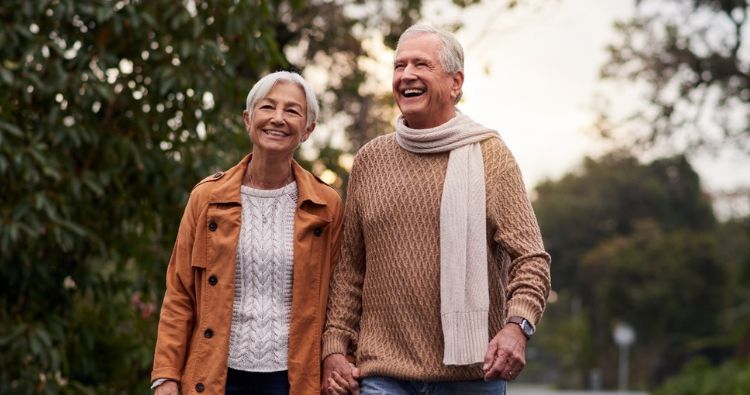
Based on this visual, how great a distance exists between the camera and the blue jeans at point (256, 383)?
4184 mm

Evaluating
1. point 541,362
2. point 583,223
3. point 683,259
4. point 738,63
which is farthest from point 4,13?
point 541,362

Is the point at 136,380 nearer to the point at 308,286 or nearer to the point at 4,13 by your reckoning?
the point at 4,13

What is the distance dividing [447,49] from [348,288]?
82 cm

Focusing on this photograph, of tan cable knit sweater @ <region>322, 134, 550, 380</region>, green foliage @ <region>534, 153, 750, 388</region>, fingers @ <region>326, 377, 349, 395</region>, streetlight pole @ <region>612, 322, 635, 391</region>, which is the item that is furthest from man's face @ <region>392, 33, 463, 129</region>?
streetlight pole @ <region>612, 322, 635, 391</region>

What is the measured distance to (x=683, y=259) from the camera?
50781 millimetres

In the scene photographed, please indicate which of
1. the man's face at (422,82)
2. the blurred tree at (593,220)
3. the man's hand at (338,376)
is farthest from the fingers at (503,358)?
the blurred tree at (593,220)

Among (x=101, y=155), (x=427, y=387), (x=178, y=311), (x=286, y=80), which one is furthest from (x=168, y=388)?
(x=101, y=155)

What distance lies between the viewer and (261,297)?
4.21 m

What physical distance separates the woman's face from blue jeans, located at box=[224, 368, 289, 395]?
0.69m

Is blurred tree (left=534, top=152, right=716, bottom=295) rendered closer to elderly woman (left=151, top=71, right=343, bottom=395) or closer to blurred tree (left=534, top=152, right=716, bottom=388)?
blurred tree (left=534, top=152, right=716, bottom=388)

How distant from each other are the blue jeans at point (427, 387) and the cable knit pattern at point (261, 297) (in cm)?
28

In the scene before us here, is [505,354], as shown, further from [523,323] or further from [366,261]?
[366,261]

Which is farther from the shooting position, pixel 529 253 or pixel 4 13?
pixel 4 13

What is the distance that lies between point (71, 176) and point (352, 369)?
11.3 ft
